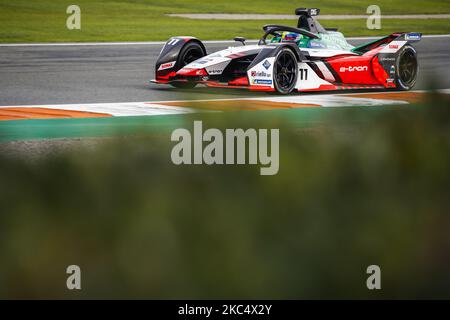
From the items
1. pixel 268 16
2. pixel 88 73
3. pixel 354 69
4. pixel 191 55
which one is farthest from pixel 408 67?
pixel 268 16

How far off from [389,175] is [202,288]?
2.60 feet

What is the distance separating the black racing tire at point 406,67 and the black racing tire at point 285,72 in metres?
1.52

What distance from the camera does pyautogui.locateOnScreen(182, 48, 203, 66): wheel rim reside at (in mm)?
13059

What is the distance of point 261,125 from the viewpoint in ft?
10.2

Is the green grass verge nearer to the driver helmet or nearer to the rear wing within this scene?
the driver helmet

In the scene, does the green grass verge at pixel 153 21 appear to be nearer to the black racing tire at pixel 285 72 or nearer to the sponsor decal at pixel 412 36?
the black racing tire at pixel 285 72

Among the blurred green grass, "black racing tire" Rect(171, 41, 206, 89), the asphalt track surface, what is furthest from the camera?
"black racing tire" Rect(171, 41, 206, 89)

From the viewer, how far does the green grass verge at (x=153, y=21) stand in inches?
1011

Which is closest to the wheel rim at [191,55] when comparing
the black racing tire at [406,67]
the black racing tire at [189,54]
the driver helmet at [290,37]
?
the black racing tire at [189,54]

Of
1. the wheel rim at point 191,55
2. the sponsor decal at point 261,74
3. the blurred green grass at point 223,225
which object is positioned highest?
the wheel rim at point 191,55

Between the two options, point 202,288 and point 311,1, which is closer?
point 202,288

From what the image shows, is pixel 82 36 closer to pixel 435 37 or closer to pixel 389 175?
pixel 435 37

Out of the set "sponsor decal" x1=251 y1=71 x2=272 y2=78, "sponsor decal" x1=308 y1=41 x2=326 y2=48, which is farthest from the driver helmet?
"sponsor decal" x1=251 y1=71 x2=272 y2=78
